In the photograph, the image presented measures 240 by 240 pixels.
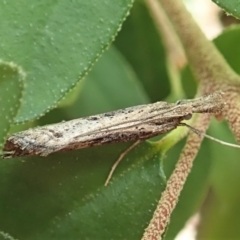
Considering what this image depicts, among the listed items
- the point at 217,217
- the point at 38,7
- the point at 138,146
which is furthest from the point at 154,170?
the point at 217,217

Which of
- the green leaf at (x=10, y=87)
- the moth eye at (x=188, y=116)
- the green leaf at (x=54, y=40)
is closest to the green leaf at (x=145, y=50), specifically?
the moth eye at (x=188, y=116)

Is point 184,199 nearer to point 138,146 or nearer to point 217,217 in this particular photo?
point 217,217

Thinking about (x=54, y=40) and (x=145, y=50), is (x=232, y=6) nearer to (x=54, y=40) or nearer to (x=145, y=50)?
(x=54, y=40)

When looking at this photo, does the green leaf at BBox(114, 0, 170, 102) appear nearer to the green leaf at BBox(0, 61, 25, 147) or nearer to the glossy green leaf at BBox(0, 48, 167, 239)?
the glossy green leaf at BBox(0, 48, 167, 239)

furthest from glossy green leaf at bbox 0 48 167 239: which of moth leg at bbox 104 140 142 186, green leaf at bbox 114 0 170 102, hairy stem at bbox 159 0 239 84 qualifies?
green leaf at bbox 114 0 170 102

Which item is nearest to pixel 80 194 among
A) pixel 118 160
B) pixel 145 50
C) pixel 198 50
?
pixel 118 160
